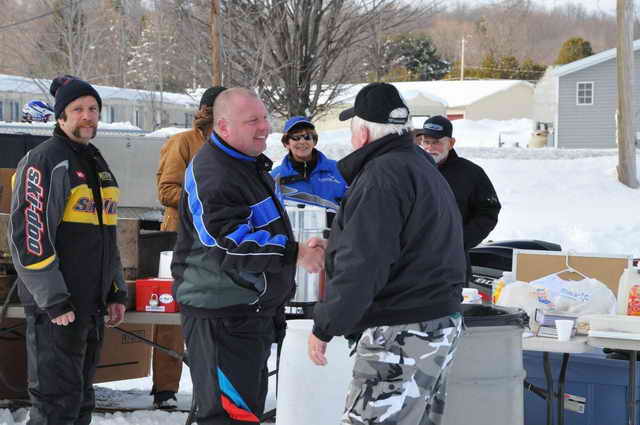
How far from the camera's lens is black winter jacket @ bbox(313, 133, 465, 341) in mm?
3197

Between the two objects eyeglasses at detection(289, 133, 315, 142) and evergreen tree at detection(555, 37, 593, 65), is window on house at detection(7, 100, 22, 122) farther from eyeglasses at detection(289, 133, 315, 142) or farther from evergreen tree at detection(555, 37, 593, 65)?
evergreen tree at detection(555, 37, 593, 65)

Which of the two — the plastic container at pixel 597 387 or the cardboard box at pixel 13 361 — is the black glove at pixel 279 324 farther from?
the cardboard box at pixel 13 361

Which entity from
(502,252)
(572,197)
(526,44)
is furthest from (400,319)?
(526,44)

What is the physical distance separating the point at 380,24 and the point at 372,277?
1802 centimetres

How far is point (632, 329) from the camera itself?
4.44 m

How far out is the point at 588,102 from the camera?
36625 mm

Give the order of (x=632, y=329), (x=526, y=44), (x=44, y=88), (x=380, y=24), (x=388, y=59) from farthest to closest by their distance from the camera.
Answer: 1. (x=526, y=44)
2. (x=44, y=88)
3. (x=388, y=59)
4. (x=380, y=24)
5. (x=632, y=329)

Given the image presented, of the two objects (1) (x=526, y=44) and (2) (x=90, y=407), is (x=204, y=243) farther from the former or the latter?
(1) (x=526, y=44)

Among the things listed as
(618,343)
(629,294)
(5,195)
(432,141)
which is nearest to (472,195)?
(432,141)

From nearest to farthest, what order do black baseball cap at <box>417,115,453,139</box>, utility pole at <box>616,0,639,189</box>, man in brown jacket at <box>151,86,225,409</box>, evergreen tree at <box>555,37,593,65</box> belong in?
black baseball cap at <box>417,115,453,139</box>
man in brown jacket at <box>151,86,225,409</box>
utility pole at <box>616,0,639,189</box>
evergreen tree at <box>555,37,593,65</box>

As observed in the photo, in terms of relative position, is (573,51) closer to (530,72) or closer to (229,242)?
(530,72)

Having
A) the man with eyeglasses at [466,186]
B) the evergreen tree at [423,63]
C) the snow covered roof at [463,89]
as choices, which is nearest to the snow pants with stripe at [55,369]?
the man with eyeglasses at [466,186]

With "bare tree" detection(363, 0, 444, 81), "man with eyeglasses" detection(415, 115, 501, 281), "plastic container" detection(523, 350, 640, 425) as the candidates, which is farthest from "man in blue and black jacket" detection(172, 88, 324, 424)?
"bare tree" detection(363, 0, 444, 81)

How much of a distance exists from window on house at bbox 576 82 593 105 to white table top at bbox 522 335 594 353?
3368 cm
